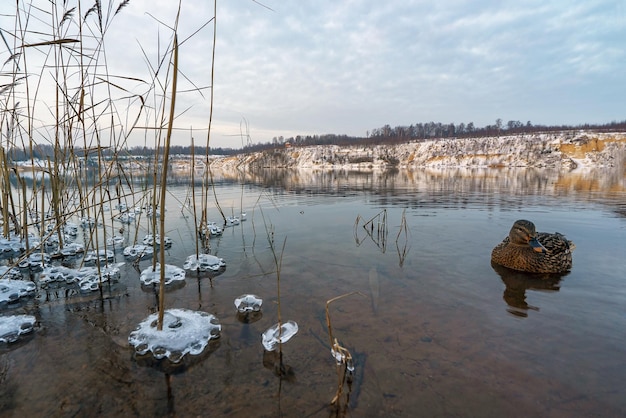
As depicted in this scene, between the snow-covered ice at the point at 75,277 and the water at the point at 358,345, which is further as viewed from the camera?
the snow-covered ice at the point at 75,277

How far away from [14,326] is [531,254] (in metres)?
6.46

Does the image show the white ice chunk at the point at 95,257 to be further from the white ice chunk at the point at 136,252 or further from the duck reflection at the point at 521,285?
the duck reflection at the point at 521,285

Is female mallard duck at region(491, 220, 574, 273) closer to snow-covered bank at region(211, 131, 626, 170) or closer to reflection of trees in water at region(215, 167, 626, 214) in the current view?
reflection of trees in water at region(215, 167, 626, 214)

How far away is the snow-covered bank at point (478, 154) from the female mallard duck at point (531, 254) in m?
41.5

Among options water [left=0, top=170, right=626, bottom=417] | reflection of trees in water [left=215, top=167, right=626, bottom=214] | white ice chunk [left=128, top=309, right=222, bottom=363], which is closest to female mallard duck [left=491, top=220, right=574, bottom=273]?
water [left=0, top=170, right=626, bottom=417]

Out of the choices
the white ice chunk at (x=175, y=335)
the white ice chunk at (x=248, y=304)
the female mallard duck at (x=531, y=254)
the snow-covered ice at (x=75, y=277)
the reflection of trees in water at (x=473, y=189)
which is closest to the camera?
the white ice chunk at (x=175, y=335)

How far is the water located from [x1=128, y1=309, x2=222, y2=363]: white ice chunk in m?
0.08

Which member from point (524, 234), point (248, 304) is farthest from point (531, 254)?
point (248, 304)

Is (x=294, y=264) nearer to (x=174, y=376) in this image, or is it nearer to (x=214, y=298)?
(x=214, y=298)

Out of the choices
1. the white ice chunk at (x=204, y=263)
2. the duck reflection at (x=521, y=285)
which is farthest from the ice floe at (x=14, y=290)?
the duck reflection at (x=521, y=285)

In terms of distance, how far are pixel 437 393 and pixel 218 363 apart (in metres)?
1.68

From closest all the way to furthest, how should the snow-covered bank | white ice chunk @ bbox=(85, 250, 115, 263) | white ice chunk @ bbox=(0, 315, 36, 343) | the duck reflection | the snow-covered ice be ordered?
white ice chunk @ bbox=(0, 315, 36, 343) → the duck reflection → the snow-covered ice → white ice chunk @ bbox=(85, 250, 115, 263) → the snow-covered bank

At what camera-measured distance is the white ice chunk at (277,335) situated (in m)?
2.47

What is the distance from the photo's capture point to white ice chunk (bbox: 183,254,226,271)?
4.39 metres
